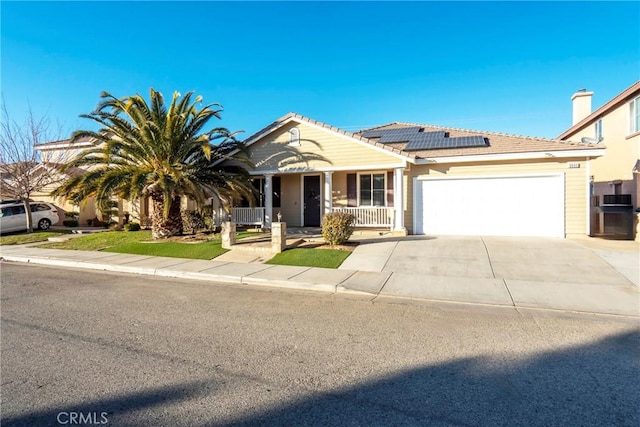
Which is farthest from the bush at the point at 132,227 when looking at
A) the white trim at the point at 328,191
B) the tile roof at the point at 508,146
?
the tile roof at the point at 508,146

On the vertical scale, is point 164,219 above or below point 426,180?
below

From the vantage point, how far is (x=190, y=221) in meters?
15.2

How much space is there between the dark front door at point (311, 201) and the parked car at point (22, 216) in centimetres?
1486

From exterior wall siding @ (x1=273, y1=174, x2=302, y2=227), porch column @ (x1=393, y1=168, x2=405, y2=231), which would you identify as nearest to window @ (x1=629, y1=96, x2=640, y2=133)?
porch column @ (x1=393, y1=168, x2=405, y2=231)

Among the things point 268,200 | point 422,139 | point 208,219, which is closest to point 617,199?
point 422,139

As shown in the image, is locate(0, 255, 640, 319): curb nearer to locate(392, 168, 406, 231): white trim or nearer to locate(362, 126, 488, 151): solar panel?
locate(392, 168, 406, 231): white trim

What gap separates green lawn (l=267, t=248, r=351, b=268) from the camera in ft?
30.3

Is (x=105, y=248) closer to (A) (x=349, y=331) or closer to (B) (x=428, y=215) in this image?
(A) (x=349, y=331)

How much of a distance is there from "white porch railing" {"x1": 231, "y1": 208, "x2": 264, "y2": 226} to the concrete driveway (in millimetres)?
5743

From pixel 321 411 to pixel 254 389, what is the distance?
2.35ft

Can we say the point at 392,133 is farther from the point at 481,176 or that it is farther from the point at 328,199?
the point at 328,199

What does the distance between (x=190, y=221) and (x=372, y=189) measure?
833 centimetres

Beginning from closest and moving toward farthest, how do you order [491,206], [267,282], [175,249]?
[267,282], [175,249], [491,206]

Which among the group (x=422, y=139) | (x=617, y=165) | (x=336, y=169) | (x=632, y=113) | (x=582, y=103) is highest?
(x=582, y=103)
